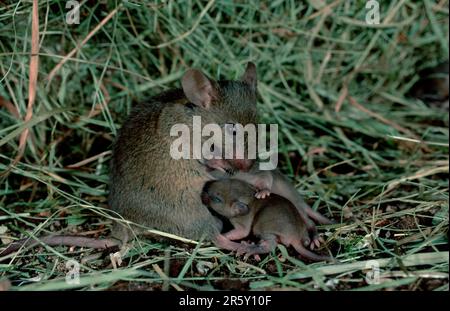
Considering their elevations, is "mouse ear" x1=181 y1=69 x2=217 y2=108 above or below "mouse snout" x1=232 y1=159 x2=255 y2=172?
above

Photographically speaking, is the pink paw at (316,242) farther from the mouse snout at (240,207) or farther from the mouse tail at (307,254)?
the mouse snout at (240,207)

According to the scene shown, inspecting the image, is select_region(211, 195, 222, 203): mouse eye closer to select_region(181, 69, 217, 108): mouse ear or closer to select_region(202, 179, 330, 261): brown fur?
select_region(202, 179, 330, 261): brown fur

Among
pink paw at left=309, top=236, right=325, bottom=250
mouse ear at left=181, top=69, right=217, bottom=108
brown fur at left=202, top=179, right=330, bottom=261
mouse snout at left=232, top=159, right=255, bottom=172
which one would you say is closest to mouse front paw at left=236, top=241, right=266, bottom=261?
brown fur at left=202, top=179, right=330, bottom=261

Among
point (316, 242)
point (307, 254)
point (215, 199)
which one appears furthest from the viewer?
point (215, 199)

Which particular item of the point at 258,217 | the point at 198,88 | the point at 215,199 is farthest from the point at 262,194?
the point at 198,88

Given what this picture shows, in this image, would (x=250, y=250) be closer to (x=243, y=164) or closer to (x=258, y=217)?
(x=258, y=217)
